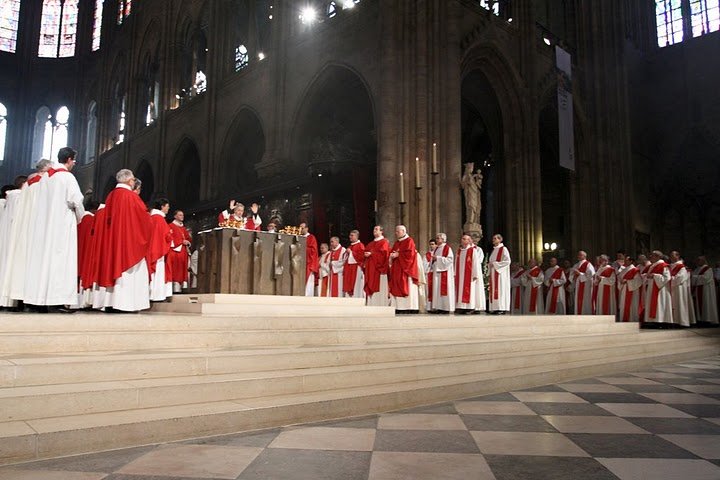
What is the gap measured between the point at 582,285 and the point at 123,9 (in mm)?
32819

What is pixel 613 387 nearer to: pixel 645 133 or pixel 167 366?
pixel 167 366

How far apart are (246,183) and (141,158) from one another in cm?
850

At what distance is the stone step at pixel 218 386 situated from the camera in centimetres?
338

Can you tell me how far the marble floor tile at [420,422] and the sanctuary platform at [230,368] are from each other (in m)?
0.27

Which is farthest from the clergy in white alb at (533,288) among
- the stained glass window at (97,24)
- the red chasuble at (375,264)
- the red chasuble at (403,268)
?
the stained glass window at (97,24)

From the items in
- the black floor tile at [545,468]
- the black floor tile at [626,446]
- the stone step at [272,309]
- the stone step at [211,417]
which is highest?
the stone step at [272,309]

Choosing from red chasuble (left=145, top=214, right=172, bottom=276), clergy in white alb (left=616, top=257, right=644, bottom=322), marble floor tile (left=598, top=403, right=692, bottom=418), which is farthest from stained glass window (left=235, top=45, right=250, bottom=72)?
marble floor tile (left=598, top=403, right=692, bottom=418)

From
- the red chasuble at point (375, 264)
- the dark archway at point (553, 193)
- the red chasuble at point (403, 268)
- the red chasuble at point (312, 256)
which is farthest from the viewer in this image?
the dark archway at point (553, 193)

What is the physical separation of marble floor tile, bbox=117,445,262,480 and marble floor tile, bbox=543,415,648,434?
2.20 metres

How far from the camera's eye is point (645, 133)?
2666 centimetres

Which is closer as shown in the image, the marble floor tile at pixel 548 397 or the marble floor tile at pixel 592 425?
the marble floor tile at pixel 592 425

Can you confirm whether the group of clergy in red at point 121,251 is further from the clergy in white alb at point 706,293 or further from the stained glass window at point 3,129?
the stained glass window at point 3,129

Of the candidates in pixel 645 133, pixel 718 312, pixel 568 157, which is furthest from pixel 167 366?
pixel 645 133

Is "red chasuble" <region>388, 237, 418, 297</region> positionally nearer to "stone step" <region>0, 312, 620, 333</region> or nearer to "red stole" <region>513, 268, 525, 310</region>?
"stone step" <region>0, 312, 620, 333</region>
